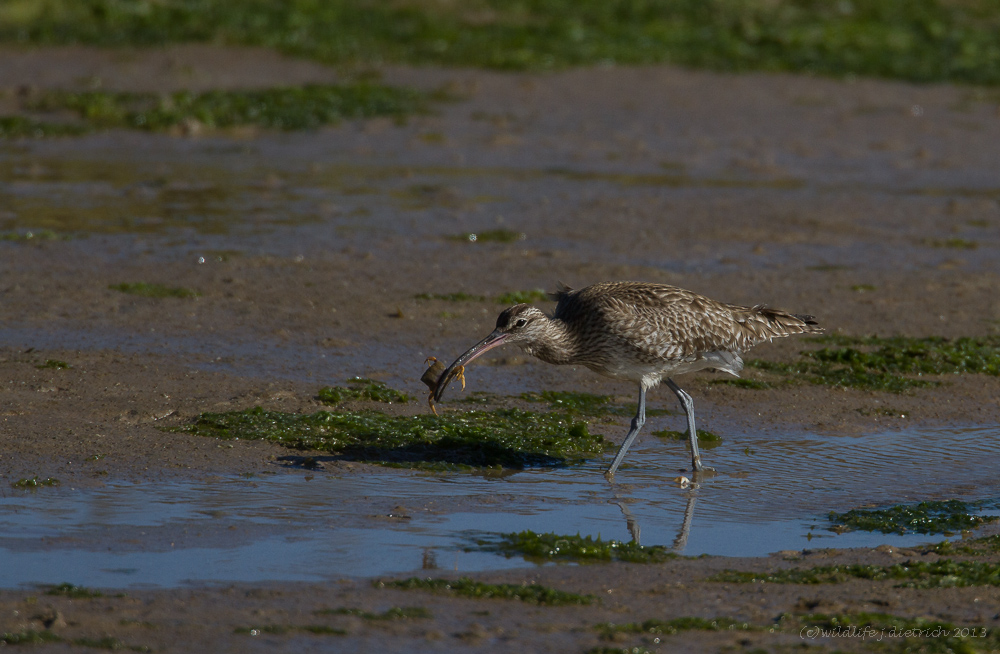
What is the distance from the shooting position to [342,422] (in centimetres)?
791

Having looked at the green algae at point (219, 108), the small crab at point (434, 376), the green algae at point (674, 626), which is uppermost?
the green algae at point (219, 108)

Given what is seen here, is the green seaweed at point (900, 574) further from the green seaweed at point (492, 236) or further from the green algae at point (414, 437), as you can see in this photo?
the green seaweed at point (492, 236)

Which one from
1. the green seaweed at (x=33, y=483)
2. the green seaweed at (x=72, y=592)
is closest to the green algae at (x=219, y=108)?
the green seaweed at (x=33, y=483)

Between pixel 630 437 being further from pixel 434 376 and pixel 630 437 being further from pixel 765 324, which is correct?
pixel 765 324

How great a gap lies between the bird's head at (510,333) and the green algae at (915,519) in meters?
1.91

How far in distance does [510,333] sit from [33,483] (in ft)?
8.62

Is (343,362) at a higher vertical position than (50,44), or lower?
lower

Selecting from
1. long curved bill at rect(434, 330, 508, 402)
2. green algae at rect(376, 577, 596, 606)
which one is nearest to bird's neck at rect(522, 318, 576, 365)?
long curved bill at rect(434, 330, 508, 402)

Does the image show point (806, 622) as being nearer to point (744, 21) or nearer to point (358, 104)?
point (358, 104)

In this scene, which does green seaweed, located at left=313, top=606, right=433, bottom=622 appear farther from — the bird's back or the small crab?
the bird's back

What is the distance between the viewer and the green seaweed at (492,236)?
A: 41.7 ft

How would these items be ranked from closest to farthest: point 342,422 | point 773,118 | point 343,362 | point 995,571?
point 995,571
point 342,422
point 343,362
point 773,118

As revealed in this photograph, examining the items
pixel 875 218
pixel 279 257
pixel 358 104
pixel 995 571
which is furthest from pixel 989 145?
pixel 995 571

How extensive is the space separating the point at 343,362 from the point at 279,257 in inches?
106
